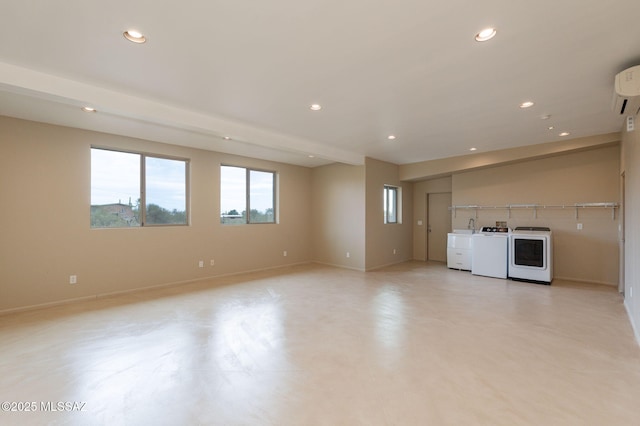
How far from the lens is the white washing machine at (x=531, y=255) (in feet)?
18.0

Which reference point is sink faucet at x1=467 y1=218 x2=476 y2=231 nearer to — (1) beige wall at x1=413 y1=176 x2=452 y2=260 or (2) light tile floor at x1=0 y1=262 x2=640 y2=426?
(1) beige wall at x1=413 y1=176 x2=452 y2=260

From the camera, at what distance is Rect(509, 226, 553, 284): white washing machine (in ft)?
18.0

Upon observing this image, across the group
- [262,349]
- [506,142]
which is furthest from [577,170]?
[262,349]

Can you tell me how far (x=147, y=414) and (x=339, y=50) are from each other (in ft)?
10.1

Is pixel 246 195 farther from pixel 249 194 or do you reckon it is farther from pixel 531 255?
pixel 531 255

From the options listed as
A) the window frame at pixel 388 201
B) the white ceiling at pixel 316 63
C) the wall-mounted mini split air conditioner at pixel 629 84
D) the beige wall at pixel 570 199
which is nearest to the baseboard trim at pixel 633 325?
the beige wall at pixel 570 199

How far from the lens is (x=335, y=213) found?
294 inches

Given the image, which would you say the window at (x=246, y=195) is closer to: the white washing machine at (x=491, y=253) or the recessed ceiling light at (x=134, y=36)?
the recessed ceiling light at (x=134, y=36)

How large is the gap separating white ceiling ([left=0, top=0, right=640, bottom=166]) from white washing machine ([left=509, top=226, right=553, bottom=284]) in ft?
7.04

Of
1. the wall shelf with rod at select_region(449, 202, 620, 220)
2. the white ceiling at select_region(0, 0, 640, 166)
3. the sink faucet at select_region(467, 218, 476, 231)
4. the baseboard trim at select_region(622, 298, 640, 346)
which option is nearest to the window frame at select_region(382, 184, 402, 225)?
the wall shelf with rod at select_region(449, 202, 620, 220)

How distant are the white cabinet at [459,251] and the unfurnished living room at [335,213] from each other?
0.05 meters

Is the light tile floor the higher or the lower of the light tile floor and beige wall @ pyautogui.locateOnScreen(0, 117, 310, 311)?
the lower

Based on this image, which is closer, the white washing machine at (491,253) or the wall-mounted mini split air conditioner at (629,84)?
the wall-mounted mini split air conditioner at (629,84)

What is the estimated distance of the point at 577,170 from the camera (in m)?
5.71
